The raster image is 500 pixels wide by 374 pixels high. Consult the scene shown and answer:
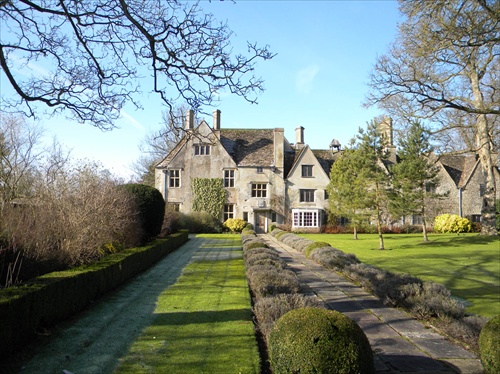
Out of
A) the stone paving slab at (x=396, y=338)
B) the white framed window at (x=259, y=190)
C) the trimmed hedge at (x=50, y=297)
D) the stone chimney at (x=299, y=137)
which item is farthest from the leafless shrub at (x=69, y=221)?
the stone chimney at (x=299, y=137)

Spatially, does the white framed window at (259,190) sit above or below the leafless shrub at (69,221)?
above

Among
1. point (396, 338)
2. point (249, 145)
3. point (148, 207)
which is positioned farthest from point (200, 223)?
point (396, 338)

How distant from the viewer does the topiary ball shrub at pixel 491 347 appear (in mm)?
4703

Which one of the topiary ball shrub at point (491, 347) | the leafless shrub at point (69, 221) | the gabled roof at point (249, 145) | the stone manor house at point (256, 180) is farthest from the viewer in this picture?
the gabled roof at point (249, 145)

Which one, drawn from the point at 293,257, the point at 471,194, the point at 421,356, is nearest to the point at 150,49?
the point at 421,356

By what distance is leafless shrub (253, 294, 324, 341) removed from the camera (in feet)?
21.1

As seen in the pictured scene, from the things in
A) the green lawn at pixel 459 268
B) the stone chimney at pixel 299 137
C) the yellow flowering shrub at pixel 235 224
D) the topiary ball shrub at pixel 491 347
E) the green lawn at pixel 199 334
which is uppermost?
the stone chimney at pixel 299 137

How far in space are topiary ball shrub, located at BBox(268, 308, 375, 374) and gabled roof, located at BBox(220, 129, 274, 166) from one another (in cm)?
3662

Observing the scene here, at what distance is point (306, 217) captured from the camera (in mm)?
40219

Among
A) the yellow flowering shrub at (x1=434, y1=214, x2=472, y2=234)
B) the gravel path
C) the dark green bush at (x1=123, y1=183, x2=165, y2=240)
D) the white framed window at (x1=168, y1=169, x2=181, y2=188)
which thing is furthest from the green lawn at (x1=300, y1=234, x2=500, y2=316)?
the white framed window at (x1=168, y1=169, x2=181, y2=188)

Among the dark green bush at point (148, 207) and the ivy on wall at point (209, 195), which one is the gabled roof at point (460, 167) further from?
the dark green bush at point (148, 207)

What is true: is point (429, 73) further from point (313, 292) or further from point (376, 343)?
point (376, 343)

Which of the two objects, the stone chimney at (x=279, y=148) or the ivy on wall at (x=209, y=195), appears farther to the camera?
the stone chimney at (x=279, y=148)

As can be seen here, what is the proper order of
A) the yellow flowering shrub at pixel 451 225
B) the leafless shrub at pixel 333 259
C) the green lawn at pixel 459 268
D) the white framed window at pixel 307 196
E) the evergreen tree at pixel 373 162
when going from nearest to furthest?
1. the green lawn at pixel 459 268
2. the leafless shrub at pixel 333 259
3. the evergreen tree at pixel 373 162
4. the yellow flowering shrub at pixel 451 225
5. the white framed window at pixel 307 196
